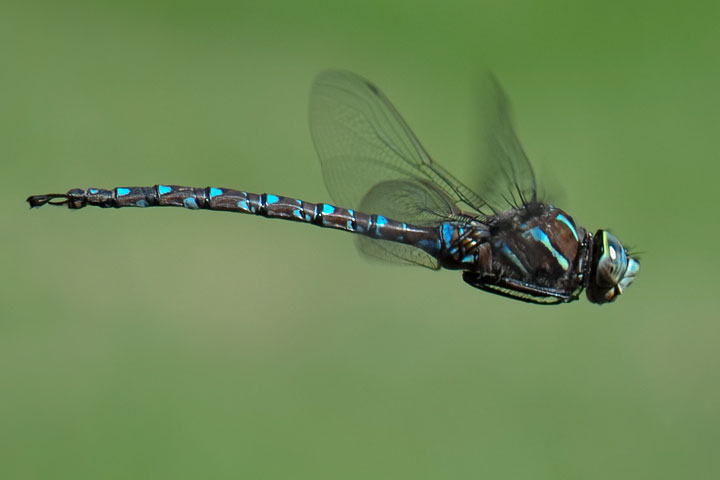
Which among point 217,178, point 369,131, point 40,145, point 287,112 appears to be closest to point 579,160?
point 287,112

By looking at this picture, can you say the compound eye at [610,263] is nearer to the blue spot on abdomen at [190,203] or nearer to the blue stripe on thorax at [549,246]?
the blue stripe on thorax at [549,246]

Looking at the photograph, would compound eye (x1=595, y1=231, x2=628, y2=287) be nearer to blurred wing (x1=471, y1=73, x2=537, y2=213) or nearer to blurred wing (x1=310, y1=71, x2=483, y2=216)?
blurred wing (x1=471, y1=73, x2=537, y2=213)

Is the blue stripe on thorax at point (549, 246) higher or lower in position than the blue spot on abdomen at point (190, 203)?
higher

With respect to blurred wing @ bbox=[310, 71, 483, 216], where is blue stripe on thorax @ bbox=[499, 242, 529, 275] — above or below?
below

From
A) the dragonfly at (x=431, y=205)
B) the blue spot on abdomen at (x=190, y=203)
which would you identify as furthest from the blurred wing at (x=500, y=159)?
the blue spot on abdomen at (x=190, y=203)

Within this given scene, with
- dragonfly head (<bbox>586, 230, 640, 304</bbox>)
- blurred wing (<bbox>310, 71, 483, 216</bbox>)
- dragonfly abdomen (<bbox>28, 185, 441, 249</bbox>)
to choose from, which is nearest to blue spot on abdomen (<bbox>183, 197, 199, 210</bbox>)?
dragonfly abdomen (<bbox>28, 185, 441, 249</bbox>)

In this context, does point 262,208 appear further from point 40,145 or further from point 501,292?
point 40,145

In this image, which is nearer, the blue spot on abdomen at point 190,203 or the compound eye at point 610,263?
the compound eye at point 610,263

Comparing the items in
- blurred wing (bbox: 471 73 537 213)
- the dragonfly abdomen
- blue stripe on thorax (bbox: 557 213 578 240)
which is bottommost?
the dragonfly abdomen
